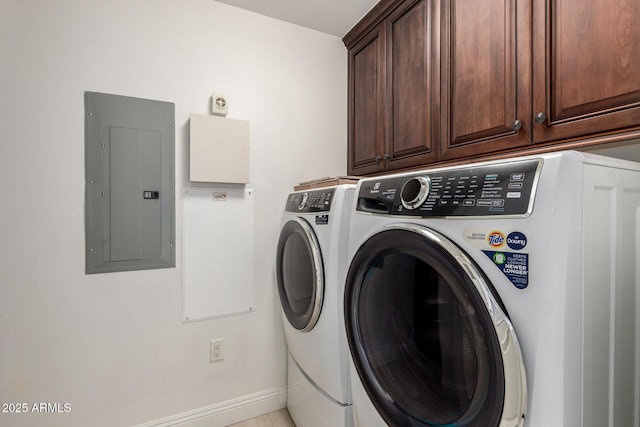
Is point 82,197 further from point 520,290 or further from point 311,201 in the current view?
point 520,290

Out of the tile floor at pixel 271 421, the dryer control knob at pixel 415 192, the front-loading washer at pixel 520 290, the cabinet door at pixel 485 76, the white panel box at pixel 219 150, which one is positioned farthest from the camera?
the tile floor at pixel 271 421

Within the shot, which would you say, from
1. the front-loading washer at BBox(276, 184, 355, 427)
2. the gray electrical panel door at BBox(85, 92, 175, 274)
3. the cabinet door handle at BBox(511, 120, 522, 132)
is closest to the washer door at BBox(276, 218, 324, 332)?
the front-loading washer at BBox(276, 184, 355, 427)

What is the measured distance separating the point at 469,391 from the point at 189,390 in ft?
4.81

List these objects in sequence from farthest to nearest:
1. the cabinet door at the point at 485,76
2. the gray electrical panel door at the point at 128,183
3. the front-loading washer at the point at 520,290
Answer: the gray electrical panel door at the point at 128,183, the cabinet door at the point at 485,76, the front-loading washer at the point at 520,290

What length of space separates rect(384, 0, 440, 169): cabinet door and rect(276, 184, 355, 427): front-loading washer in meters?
0.50

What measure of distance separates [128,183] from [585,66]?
179 centimetres

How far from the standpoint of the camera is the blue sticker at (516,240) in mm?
566

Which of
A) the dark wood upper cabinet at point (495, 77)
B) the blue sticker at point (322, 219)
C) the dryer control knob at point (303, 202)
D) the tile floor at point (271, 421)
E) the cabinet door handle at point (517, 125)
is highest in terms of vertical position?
the dark wood upper cabinet at point (495, 77)

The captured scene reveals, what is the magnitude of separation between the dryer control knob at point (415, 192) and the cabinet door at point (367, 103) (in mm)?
868

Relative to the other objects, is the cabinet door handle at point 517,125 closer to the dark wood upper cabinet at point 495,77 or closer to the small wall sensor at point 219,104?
the dark wood upper cabinet at point 495,77

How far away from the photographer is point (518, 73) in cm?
100

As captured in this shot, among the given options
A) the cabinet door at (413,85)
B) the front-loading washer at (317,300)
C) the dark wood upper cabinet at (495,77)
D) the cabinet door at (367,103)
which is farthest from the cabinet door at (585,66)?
the cabinet door at (367,103)

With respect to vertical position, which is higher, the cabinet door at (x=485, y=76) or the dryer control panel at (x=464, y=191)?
the cabinet door at (x=485, y=76)

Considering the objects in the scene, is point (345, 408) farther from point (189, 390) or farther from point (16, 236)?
point (16, 236)
